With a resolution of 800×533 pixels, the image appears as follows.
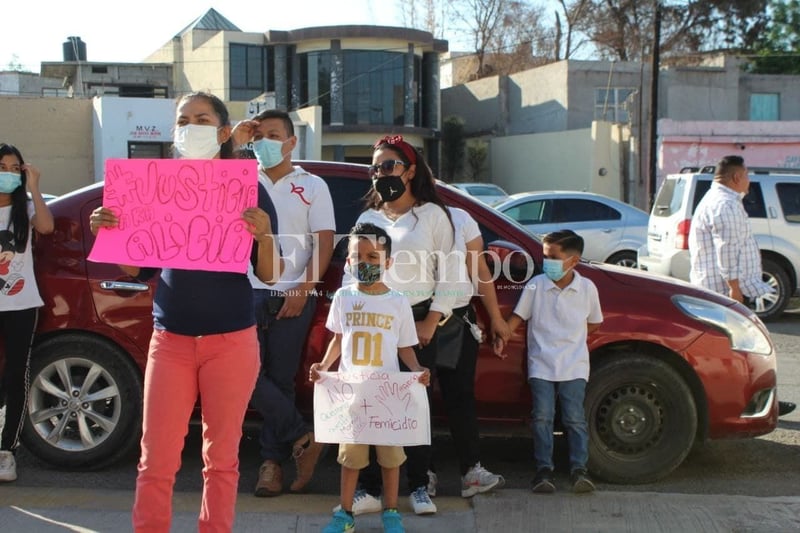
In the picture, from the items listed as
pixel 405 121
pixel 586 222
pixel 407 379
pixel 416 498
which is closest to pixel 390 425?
pixel 407 379

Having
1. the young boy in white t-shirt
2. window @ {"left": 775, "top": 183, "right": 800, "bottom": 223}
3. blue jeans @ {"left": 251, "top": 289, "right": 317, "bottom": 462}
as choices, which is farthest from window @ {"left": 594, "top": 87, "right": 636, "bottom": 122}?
the young boy in white t-shirt

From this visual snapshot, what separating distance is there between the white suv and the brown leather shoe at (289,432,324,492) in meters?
7.85

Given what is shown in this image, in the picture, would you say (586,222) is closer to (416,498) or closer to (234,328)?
(416,498)

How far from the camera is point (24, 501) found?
4703mm

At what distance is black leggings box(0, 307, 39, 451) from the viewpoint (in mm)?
4992

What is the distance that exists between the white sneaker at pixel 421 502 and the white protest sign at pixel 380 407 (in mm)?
522

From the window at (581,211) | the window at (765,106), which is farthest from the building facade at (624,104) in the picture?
the window at (581,211)

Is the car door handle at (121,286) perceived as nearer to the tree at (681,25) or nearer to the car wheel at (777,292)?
the car wheel at (777,292)

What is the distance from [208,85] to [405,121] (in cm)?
968

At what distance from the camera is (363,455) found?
429cm

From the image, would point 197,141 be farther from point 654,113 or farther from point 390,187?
point 654,113

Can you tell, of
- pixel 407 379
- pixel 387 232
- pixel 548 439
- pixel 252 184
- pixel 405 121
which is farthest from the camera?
pixel 405 121

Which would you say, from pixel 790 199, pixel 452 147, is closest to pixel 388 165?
pixel 790 199

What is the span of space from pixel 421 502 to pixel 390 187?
5.12ft
